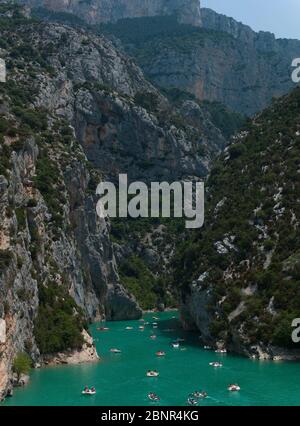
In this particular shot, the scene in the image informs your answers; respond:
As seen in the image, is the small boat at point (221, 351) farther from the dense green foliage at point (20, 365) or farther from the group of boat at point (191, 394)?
the dense green foliage at point (20, 365)

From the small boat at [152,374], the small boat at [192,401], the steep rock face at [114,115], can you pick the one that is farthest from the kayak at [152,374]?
the steep rock face at [114,115]

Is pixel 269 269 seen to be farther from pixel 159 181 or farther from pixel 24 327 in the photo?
pixel 159 181

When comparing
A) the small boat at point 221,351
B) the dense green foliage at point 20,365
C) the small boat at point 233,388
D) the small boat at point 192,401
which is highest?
the dense green foliage at point 20,365

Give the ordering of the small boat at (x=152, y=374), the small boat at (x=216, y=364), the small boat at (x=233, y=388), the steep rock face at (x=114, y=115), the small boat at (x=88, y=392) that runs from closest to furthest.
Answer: the small boat at (x=88, y=392), the small boat at (x=233, y=388), the small boat at (x=152, y=374), the small boat at (x=216, y=364), the steep rock face at (x=114, y=115)

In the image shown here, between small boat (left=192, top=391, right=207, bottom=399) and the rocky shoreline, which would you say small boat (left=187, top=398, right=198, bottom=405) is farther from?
the rocky shoreline

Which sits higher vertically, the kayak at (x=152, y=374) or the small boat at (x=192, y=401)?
the small boat at (x=192, y=401)

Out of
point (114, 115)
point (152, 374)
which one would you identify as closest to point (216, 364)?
point (152, 374)

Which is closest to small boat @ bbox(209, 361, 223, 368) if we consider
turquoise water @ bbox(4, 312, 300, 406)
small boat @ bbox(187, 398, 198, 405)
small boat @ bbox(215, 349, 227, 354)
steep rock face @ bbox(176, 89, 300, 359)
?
turquoise water @ bbox(4, 312, 300, 406)

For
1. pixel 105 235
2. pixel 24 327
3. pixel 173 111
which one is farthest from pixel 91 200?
pixel 173 111
